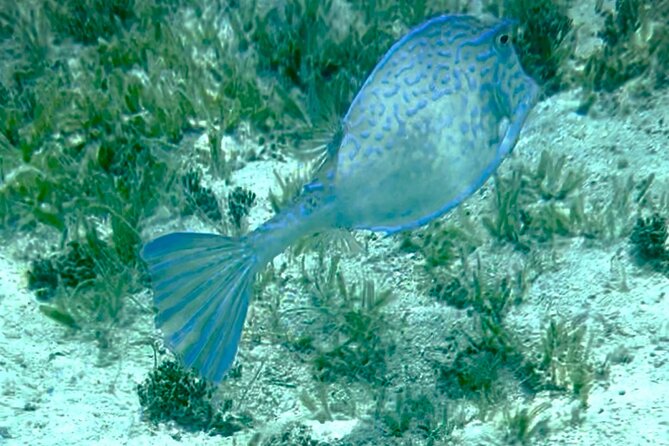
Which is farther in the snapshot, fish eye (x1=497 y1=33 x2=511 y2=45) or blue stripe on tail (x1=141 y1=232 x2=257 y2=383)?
blue stripe on tail (x1=141 y1=232 x2=257 y2=383)

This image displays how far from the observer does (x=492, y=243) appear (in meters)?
5.78

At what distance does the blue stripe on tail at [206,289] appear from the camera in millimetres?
3994

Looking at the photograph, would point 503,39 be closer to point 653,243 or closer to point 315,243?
point 315,243

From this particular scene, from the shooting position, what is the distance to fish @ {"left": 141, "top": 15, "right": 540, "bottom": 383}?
149 inches

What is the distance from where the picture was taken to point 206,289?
4027 mm

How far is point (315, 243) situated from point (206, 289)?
124 cm

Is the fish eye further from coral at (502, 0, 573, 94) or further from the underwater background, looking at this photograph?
coral at (502, 0, 573, 94)

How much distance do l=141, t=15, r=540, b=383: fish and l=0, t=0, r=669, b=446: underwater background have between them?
293 millimetres

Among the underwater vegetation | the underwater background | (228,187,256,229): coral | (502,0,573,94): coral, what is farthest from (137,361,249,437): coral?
(502,0,573,94): coral

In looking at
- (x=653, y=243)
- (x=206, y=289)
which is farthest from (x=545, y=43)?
(x=206, y=289)

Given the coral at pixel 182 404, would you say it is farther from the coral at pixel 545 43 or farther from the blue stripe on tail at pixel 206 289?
the coral at pixel 545 43

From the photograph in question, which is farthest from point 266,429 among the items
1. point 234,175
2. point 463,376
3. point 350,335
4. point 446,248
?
point 234,175

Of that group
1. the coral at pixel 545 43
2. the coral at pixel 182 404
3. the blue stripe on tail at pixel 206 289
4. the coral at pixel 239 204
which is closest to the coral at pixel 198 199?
the coral at pixel 239 204

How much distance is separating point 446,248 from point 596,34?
3.23 metres
